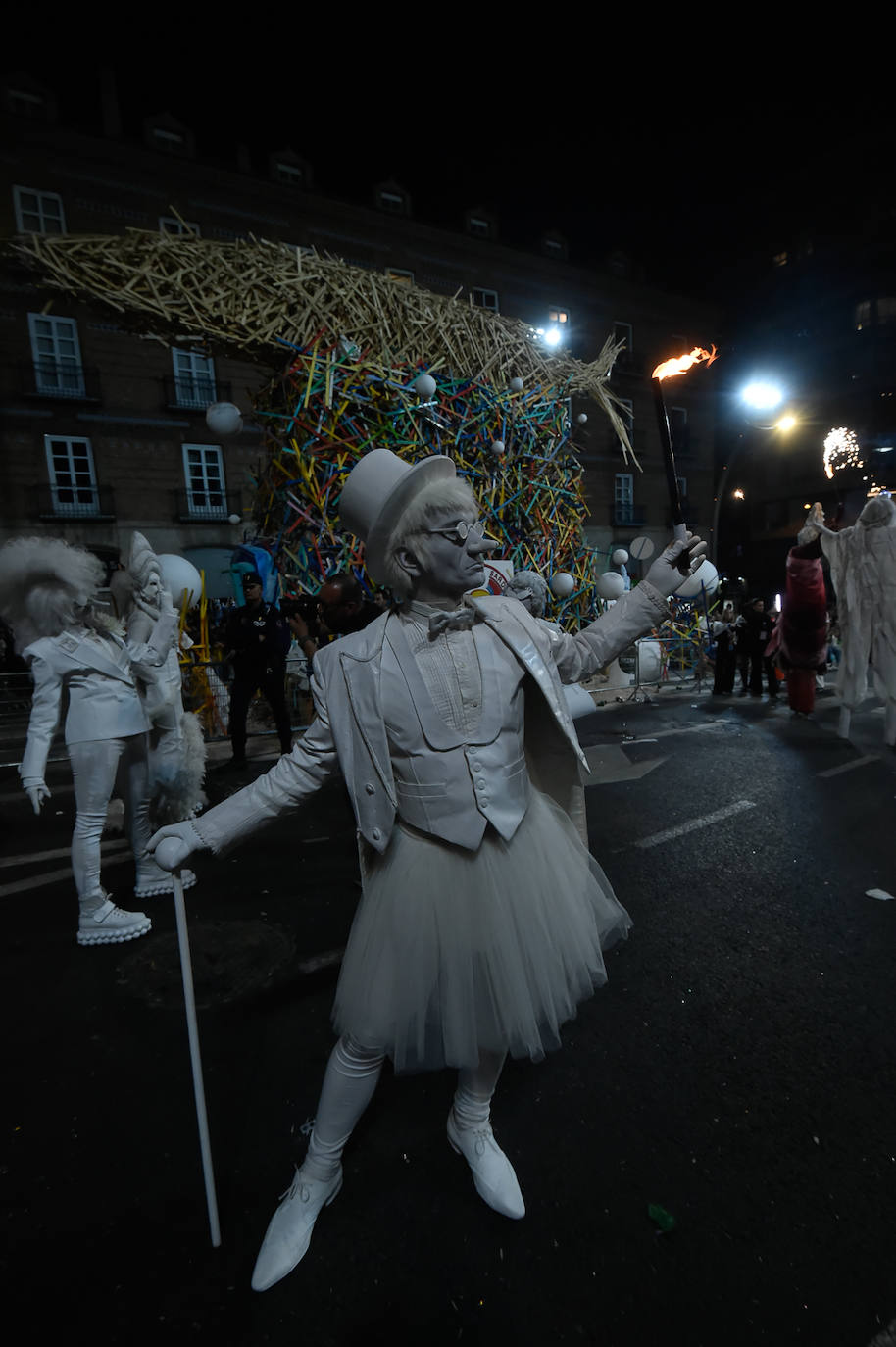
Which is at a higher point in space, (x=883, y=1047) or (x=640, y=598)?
(x=640, y=598)

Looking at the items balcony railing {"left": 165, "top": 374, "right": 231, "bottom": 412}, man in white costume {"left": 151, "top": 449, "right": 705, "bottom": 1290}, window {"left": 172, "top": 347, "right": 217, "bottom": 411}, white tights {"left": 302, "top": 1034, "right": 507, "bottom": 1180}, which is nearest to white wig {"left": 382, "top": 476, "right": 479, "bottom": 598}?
man in white costume {"left": 151, "top": 449, "right": 705, "bottom": 1290}

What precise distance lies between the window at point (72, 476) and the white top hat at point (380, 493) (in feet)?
64.9

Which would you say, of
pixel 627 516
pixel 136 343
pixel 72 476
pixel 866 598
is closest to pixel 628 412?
pixel 866 598

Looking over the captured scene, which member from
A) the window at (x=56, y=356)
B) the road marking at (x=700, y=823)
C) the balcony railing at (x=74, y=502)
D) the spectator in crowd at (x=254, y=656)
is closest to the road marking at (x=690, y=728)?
the road marking at (x=700, y=823)

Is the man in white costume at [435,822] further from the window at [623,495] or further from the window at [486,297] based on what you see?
the window at [623,495]

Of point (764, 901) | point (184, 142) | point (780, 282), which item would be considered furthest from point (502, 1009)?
point (780, 282)

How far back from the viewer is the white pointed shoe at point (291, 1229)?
67.6 inches

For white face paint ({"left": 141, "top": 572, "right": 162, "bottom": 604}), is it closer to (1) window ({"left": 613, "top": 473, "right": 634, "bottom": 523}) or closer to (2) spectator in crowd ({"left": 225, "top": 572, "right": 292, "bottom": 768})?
(2) spectator in crowd ({"left": 225, "top": 572, "right": 292, "bottom": 768})

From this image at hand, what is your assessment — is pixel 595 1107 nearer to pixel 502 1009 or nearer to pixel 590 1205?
pixel 590 1205

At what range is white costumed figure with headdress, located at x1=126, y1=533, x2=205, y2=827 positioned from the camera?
171 inches

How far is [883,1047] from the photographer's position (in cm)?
252

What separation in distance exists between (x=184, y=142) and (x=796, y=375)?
2904 centimetres

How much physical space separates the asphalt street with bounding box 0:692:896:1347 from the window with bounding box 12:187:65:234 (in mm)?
21531

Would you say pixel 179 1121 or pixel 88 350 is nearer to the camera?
pixel 179 1121
